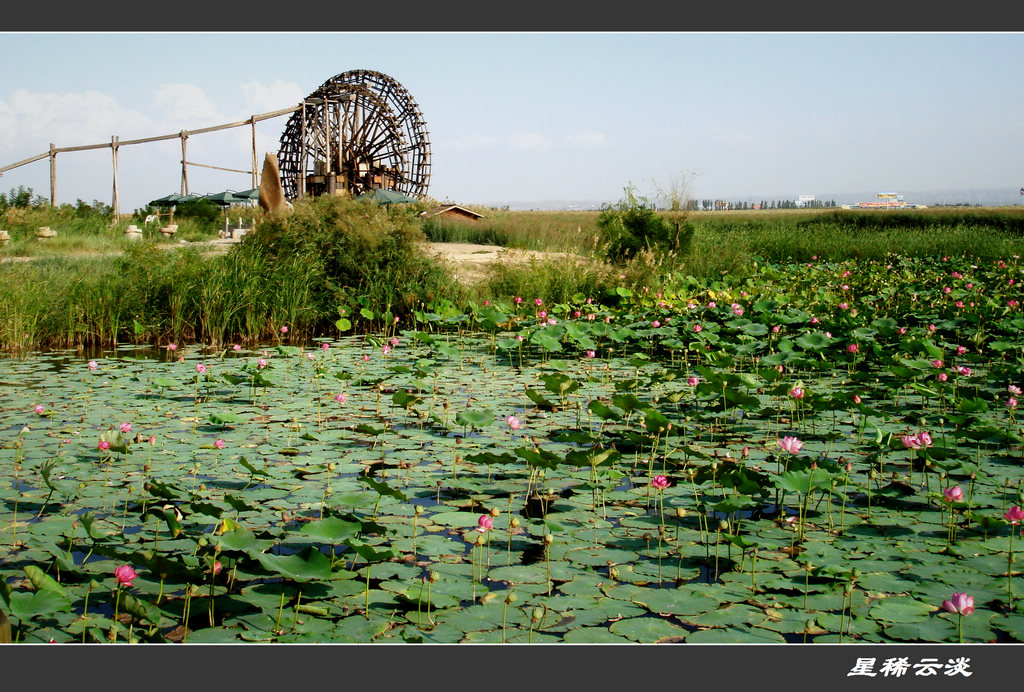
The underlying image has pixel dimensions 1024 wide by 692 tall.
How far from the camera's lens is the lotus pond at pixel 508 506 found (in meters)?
2.01

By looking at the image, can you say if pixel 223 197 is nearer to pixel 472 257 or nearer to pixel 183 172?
pixel 183 172

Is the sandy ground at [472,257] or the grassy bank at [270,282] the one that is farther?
the sandy ground at [472,257]

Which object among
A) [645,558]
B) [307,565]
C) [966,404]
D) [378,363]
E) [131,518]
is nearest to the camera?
[307,565]

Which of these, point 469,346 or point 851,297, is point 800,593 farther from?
point 851,297

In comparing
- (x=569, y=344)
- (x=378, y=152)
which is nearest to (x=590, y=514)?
(x=569, y=344)

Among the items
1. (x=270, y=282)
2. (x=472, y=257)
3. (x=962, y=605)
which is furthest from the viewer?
(x=472, y=257)

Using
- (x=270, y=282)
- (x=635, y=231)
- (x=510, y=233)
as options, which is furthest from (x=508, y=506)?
(x=510, y=233)

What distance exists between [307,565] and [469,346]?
16.0 feet

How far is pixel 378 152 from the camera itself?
22781mm

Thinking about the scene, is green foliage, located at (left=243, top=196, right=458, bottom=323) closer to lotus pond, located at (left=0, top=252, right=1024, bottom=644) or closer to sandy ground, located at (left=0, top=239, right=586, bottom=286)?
sandy ground, located at (left=0, top=239, right=586, bottom=286)

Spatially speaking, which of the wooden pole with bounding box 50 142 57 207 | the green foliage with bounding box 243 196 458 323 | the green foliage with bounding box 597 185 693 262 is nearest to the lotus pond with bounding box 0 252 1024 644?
the green foliage with bounding box 243 196 458 323

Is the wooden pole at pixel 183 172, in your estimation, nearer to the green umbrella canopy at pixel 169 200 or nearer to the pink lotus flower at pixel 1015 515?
the green umbrella canopy at pixel 169 200

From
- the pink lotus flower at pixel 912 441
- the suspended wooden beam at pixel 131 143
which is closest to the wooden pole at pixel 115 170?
the suspended wooden beam at pixel 131 143

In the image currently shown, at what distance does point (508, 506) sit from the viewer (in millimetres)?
2832
